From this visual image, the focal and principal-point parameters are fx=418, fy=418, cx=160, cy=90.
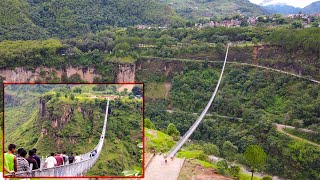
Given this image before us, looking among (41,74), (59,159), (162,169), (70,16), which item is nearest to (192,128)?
(162,169)

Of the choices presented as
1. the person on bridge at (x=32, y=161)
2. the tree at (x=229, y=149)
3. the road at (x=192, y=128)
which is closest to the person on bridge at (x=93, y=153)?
the person on bridge at (x=32, y=161)

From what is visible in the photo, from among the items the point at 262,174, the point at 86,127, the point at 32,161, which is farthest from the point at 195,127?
the point at 32,161

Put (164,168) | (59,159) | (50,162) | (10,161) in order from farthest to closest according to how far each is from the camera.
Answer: (164,168), (59,159), (50,162), (10,161)

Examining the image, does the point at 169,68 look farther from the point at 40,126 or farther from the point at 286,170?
the point at 40,126

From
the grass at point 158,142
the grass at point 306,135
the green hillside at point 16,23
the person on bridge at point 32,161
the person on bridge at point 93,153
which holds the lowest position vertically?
the grass at point 306,135

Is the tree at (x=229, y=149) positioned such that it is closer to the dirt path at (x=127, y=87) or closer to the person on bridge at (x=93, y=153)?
the person on bridge at (x=93, y=153)

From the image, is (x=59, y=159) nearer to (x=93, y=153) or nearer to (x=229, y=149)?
(x=93, y=153)
